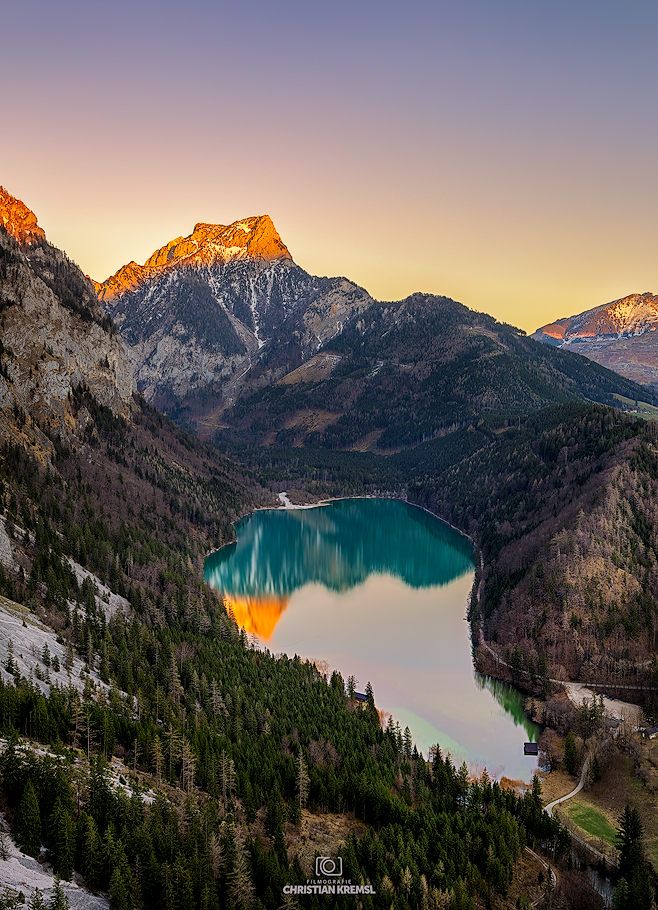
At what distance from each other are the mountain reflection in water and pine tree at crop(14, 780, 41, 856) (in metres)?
74.4

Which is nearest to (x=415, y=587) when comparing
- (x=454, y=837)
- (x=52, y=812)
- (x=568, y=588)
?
(x=568, y=588)

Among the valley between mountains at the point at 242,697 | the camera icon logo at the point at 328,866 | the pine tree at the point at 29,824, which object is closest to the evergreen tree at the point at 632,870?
the valley between mountains at the point at 242,697

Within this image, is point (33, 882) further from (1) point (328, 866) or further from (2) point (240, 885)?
(1) point (328, 866)

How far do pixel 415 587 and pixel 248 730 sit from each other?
7881 centimetres

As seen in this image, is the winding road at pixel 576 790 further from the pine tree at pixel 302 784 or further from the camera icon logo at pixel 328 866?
the camera icon logo at pixel 328 866

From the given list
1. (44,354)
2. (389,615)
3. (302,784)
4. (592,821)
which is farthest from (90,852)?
(44,354)

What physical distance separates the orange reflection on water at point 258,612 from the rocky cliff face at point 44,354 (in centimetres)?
4635

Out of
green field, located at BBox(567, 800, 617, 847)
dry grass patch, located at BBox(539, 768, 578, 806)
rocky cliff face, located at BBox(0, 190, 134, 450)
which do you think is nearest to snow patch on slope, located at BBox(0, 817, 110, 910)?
green field, located at BBox(567, 800, 617, 847)

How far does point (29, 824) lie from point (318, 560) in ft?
418

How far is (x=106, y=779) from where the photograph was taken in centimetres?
4116

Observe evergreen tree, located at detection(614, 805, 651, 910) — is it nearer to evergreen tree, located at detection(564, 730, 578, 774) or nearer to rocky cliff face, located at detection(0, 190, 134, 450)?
evergreen tree, located at detection(564, 730, 578, 774)

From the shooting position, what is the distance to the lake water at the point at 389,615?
76500 mm

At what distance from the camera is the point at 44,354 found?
444ft

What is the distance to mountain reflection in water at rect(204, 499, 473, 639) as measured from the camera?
425 feet
